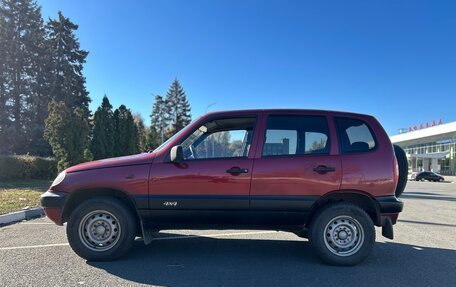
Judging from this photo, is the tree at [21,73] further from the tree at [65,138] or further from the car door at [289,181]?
the car door at [289,181]

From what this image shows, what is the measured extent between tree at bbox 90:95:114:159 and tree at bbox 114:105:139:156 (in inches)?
34.9

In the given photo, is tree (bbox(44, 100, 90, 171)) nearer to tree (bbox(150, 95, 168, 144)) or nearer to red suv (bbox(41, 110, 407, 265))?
red suv (bbox(41, 110, 407, 265))

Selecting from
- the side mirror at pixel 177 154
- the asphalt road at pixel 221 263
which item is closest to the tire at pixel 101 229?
the asphalt road at pixel 221 263

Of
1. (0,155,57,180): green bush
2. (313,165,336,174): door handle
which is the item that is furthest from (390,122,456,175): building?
(313,165,336,174): door handle

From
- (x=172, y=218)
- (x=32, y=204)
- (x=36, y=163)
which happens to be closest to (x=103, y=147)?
(x=36, y=163)

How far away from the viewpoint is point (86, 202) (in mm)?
4902

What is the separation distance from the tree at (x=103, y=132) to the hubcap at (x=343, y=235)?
22.6m

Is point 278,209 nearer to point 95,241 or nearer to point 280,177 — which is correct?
point 280,177

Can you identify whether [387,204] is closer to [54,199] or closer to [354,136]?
[354,136]

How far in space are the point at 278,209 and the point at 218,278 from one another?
118 centimetres

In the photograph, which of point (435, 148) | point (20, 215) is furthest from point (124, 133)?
point (435, 148)

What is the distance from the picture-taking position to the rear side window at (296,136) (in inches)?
197

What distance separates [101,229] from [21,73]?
4180 cm

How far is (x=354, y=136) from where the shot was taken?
5133mm
